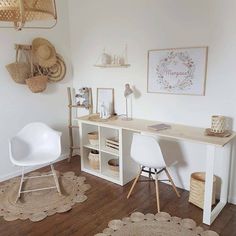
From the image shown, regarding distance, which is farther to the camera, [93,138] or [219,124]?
[93,138]

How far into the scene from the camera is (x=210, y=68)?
258 centimetres

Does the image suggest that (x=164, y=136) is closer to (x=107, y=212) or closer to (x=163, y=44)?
(x=107, y=212)

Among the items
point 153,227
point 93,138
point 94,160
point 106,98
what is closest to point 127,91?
point 106,98

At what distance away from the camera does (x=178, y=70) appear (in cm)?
279

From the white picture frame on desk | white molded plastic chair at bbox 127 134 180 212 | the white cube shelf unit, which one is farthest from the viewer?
the white picture frame on desk

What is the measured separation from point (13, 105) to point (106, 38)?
1.52 m

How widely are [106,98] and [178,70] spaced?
3.82 ft

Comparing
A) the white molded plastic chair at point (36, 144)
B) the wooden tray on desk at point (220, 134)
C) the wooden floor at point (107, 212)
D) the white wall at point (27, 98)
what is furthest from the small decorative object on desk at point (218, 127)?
the white wall at point (27, 98)

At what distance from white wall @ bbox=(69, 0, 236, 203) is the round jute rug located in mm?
1152

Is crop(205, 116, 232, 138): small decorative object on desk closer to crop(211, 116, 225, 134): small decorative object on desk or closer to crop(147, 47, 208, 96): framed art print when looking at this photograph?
crop(211, 116, 225, 134): small decorative object on desk

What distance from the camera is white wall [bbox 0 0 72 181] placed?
3.16 metres

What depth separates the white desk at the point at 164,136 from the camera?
88.0 inches

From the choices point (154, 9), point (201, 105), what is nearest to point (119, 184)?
point (201, 105)

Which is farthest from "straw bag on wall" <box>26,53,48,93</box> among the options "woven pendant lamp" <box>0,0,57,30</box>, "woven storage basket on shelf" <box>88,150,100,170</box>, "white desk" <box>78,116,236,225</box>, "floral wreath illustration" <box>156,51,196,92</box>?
"woven pendant lamp" <box>0,0,57,30</box>
